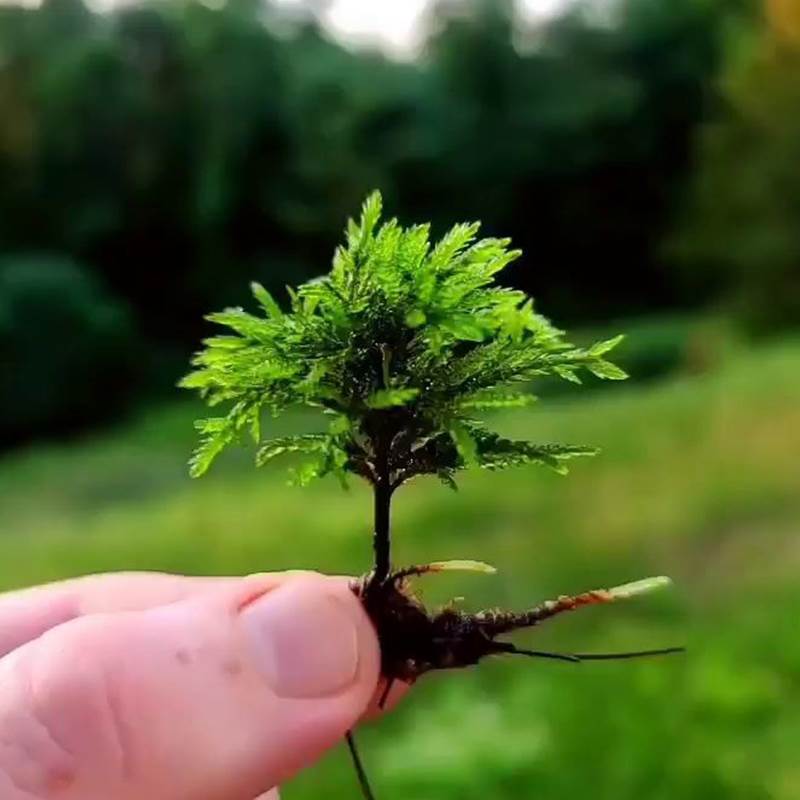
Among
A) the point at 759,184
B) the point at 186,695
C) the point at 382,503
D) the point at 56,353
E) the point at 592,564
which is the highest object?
the point at 382,503

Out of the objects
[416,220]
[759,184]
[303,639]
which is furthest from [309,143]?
[303,639]

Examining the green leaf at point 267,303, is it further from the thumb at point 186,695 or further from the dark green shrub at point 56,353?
the dark green shrub at point 56,353

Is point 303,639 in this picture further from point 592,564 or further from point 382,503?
point 592,564

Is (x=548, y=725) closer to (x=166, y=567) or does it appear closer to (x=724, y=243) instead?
(x=166, y=567)

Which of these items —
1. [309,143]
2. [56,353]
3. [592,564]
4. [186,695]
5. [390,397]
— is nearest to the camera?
[390,397]

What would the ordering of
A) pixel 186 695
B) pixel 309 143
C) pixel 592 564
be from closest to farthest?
pixel 186 695 → pixel 592 564 → pixel 309 143

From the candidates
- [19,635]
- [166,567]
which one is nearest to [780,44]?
[166,567]
